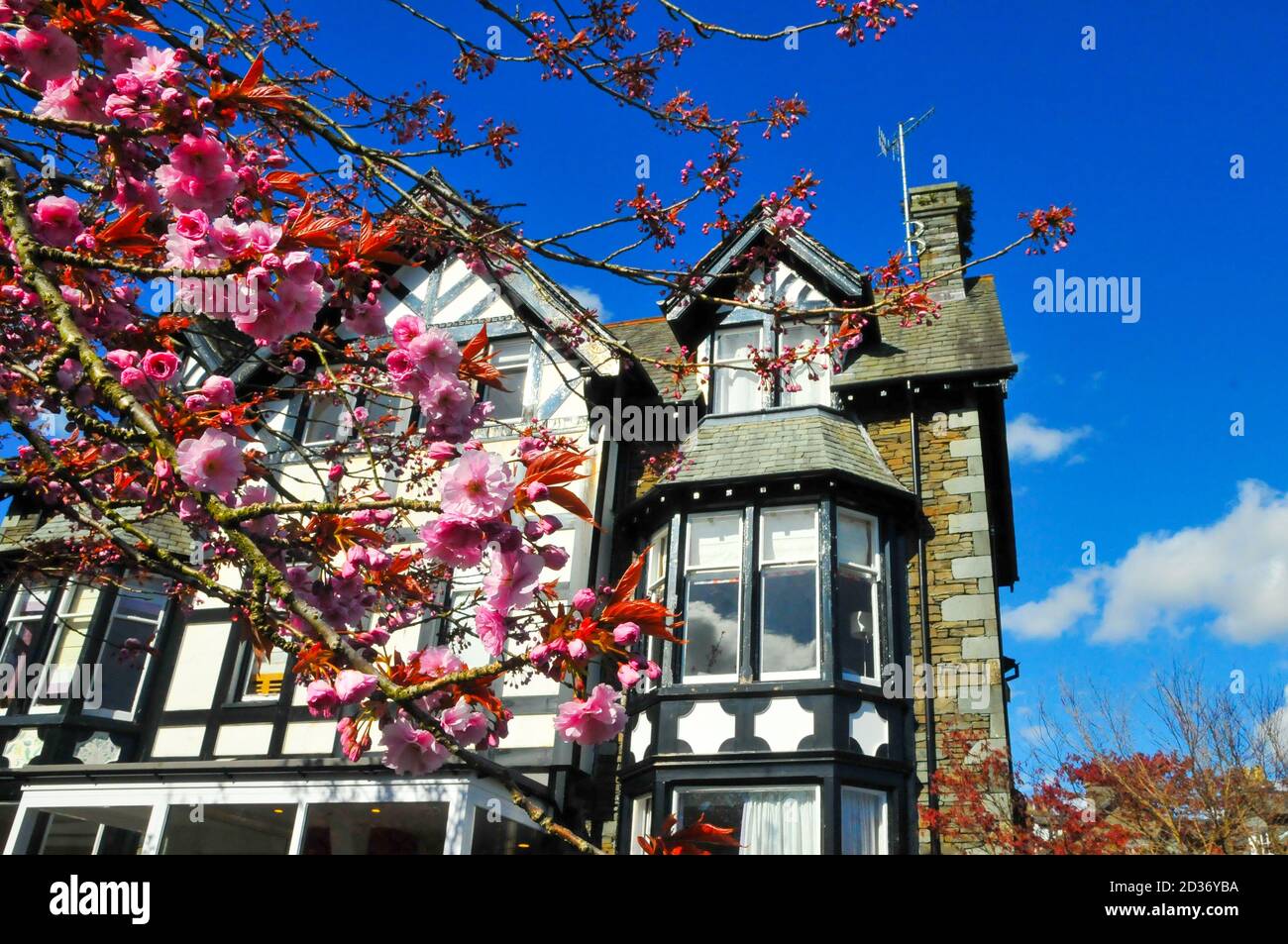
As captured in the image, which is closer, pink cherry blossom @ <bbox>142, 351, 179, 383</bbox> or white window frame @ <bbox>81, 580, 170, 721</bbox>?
pink cherry blossom @ <bbox>142, 351, 179, 383</bbox>

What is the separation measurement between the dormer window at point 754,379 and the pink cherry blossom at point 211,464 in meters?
9.77

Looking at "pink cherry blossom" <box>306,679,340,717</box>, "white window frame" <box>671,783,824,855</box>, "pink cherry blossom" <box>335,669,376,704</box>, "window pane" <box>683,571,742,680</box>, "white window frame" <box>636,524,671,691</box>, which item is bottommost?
"pink cherry blossom" <box>335,669,376,704</box>

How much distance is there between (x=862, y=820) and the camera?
9.80 m

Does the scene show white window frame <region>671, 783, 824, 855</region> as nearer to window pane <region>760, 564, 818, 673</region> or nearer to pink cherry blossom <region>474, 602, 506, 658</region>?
window pane <region>760, 564, 818, 673</region>

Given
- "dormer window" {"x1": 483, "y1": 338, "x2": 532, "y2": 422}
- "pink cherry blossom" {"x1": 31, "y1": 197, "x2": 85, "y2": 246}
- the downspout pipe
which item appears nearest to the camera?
"pink cherry blossom" {"x1": 31, "y1": 197, "x2": 85, "y2": 246}

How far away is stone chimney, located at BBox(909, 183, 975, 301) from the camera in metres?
14.7

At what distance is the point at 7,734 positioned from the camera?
39.5ft

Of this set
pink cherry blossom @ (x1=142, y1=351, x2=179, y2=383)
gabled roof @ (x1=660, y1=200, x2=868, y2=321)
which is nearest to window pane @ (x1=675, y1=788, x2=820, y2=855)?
gabled roof @ (x1=660, y1=200, x2=868, y2=321)

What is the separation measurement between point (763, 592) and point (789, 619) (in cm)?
45

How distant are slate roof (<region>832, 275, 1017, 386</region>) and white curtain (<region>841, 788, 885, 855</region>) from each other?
5.25 metres

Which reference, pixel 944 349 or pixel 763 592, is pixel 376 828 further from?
pixel 944 349

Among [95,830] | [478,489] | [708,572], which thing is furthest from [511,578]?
[95,830]

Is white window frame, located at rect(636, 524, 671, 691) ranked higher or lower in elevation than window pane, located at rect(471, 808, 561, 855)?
higher
